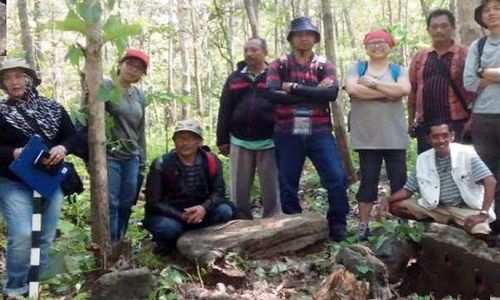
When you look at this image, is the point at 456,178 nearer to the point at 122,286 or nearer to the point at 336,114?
the point at 122,286

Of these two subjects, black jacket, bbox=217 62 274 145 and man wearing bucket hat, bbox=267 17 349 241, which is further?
black jacket, bbox=217 62 274 145

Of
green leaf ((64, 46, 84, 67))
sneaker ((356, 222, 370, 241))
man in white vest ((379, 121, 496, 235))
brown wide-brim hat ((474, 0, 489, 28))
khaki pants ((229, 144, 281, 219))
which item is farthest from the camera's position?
khaki pants ((229, 144, 281, 219))

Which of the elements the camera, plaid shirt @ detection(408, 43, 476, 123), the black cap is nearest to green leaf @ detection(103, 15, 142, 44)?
the camera

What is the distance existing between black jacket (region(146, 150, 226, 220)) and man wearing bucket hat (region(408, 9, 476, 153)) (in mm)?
2111

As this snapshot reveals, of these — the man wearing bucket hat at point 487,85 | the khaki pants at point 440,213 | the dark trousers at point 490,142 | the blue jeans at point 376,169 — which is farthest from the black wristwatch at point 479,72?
the khaki pants at point 440,213

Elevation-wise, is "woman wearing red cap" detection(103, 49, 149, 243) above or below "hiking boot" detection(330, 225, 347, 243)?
above

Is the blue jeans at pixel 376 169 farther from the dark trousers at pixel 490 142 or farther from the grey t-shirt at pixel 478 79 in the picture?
the grey t-shirt at pixel 478 79

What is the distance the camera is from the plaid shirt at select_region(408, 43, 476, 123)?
19.2ft

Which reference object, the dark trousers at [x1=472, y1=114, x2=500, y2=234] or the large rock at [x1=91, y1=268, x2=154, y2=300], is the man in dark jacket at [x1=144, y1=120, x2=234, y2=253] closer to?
the large rock at [x1=91, y1=268, x2=154, y2=300]

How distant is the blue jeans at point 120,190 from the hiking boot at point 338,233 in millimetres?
1988

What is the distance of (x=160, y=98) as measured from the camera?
17.0 ft

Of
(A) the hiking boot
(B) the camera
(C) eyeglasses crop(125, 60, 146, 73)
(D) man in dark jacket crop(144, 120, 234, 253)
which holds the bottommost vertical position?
(A) the hiking boot

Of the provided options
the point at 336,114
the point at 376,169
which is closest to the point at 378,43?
the point at 376,169

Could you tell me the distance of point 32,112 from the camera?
478 centimetres
